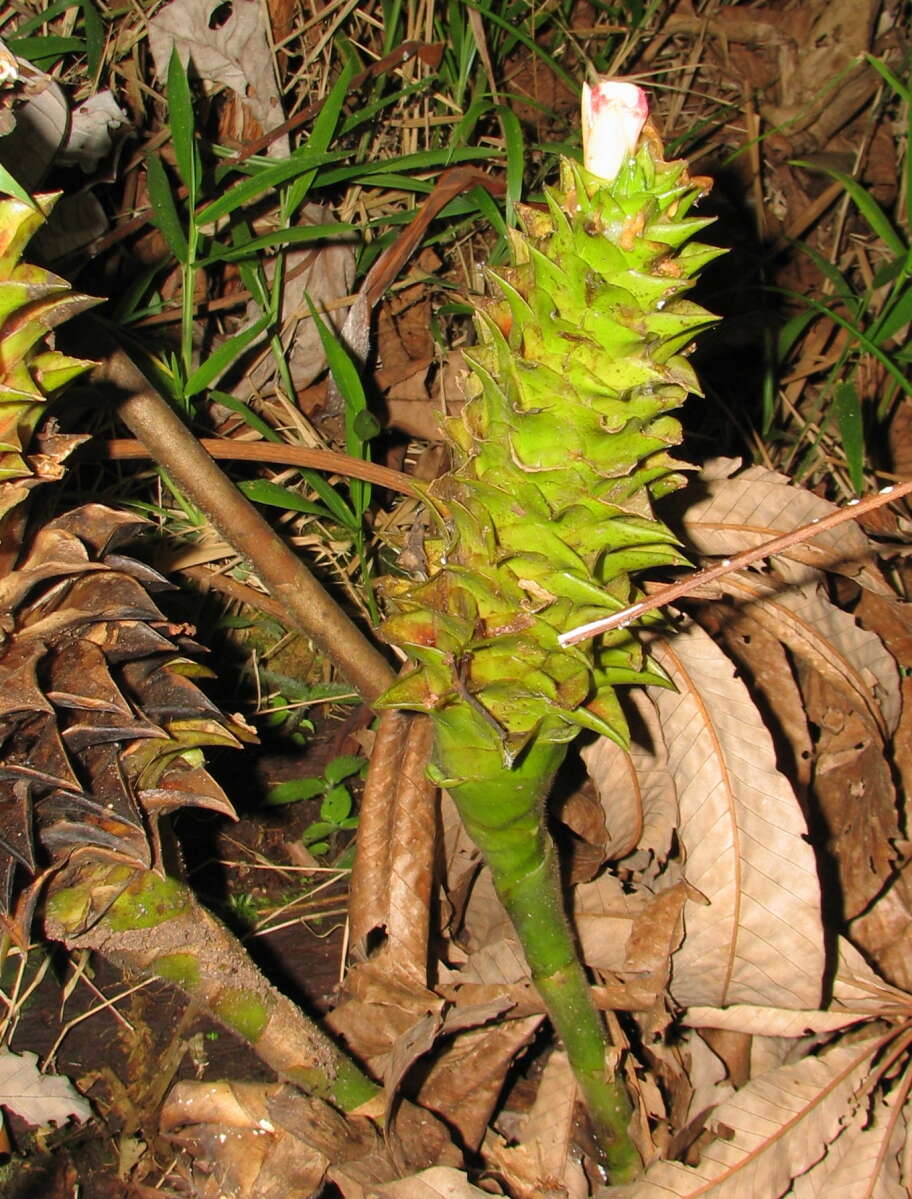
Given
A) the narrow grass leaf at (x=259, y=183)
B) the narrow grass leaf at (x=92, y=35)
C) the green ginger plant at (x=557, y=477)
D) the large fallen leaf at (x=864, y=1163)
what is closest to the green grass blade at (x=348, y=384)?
the narrow grass leaf at (x=259, y=183)


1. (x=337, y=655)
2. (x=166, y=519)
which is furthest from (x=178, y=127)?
(x=337, y=655)

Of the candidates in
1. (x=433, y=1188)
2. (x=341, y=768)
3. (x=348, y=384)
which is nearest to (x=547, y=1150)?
(x=433, y=1188)

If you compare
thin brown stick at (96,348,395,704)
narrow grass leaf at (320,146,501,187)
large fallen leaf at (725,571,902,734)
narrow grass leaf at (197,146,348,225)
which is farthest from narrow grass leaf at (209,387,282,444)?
large fallen leaf at (725,571,902,734)

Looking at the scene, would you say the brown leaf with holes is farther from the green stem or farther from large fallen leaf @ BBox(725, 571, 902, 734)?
the green stem

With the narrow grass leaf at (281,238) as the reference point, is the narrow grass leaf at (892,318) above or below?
below

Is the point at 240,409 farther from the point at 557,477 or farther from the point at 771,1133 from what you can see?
the point at 771,1133

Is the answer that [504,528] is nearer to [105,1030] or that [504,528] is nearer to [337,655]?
[337,655]

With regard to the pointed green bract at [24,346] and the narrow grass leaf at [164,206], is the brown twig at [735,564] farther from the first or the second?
the narrow grass leaf at [164,206]
